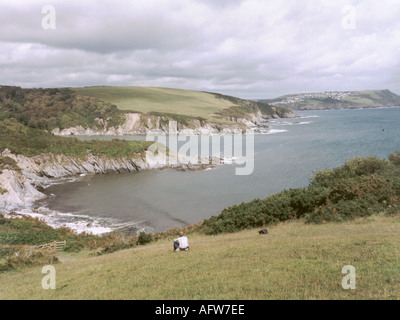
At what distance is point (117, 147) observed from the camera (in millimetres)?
77750

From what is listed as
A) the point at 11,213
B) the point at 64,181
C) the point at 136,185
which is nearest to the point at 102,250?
the point at 11,213

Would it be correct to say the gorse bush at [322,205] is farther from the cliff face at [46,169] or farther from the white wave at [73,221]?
the cliff face at [46,169]

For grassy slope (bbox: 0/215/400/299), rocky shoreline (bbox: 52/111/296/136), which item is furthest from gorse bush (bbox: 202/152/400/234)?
rocky shoreline (bbox: 52/111/296/136)

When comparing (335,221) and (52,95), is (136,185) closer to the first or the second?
(335,221)

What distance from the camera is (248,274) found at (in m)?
12.0

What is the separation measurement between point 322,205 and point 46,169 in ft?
195

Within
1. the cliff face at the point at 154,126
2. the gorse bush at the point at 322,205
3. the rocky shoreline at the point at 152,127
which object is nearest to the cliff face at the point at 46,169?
the gorse bush at the point at 322,205

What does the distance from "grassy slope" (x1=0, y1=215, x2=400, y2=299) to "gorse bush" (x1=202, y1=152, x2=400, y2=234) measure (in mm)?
5112

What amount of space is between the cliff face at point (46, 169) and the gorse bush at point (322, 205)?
34.4m

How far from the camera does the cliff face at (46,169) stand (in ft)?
155

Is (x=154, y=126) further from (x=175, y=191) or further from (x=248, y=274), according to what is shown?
(x=248, y=274)

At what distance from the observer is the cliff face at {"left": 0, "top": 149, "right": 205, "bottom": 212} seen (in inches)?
1857

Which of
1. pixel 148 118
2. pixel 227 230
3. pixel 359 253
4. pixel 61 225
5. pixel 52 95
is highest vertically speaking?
pixel 52 95

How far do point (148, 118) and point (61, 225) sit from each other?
129 m
